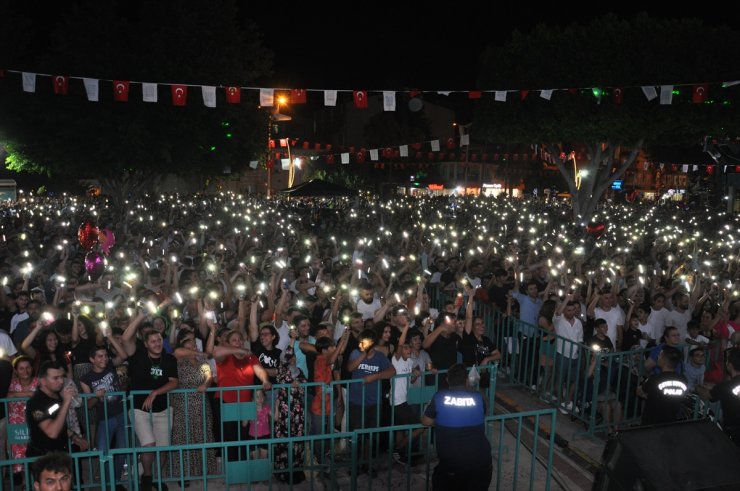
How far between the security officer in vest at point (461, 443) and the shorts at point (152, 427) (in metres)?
2.75

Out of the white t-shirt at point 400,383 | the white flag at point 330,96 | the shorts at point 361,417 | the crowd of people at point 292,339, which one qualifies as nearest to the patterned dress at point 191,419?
the crowd of people at point 292,339

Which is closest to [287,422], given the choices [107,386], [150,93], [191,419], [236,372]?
[236,372]

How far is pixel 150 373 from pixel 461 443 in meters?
3.17

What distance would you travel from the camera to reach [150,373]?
20.4ft

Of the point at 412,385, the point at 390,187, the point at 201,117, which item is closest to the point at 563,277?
the point at 412,385

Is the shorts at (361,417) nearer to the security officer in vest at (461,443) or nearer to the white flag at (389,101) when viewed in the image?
the security officer in vest at (461,443)

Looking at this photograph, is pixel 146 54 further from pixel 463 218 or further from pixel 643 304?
pixel 643 304

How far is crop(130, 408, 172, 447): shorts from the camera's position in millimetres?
6066

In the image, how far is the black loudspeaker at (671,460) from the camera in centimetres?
426

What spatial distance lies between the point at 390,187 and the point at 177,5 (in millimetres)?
34072

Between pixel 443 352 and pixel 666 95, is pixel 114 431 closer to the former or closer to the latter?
pixel 443 352

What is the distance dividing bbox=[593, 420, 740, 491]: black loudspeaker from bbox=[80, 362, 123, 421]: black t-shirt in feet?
14.4

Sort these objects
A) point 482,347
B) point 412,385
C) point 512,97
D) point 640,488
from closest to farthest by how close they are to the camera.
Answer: point 640,488 < point 412,385 < point 482,347 < point 512,97

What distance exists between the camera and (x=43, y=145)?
98.1 feet
